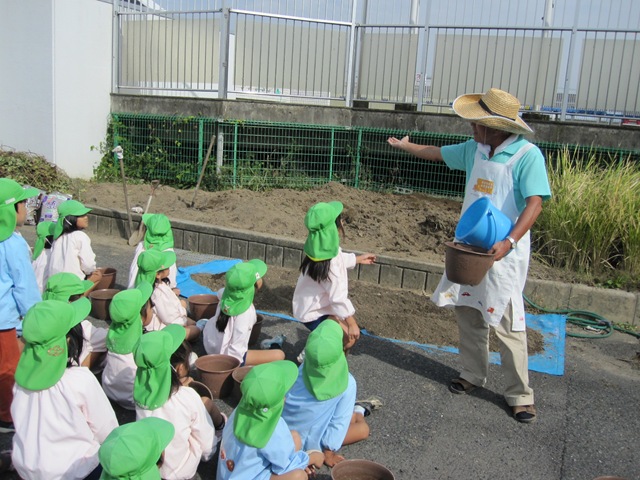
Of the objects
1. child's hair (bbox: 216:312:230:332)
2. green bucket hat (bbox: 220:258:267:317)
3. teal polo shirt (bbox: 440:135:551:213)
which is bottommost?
child's hair (bbox: 216:312:230:332)

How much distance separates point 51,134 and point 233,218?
176 inches

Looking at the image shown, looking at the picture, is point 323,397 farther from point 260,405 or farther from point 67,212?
point 67,212

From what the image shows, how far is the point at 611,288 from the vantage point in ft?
20.5

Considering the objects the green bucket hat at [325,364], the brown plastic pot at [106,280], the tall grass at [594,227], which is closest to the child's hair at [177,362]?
the green bucket hat at [325,364]

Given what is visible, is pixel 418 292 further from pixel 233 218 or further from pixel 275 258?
pixel 233 218

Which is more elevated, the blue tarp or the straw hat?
the straw hat

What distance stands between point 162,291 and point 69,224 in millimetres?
1190

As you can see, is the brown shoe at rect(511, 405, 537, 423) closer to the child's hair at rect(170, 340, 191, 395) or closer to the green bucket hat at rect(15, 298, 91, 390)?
the child's hair at rect(170, 340, 191, 395)

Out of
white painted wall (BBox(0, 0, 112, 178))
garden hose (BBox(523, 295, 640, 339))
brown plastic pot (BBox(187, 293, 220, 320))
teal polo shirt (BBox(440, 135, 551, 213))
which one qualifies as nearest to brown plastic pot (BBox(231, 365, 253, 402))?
brown plastic pot (BBox(187, 293, 220, 320))

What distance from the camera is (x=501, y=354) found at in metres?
4.22

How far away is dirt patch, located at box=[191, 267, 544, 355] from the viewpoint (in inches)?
216

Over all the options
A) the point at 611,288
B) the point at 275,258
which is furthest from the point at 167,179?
the point at 611,288

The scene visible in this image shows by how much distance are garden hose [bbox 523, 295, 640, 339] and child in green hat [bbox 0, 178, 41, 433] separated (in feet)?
14.9

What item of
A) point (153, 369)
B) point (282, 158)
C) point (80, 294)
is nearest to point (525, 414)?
point (153, 369)
